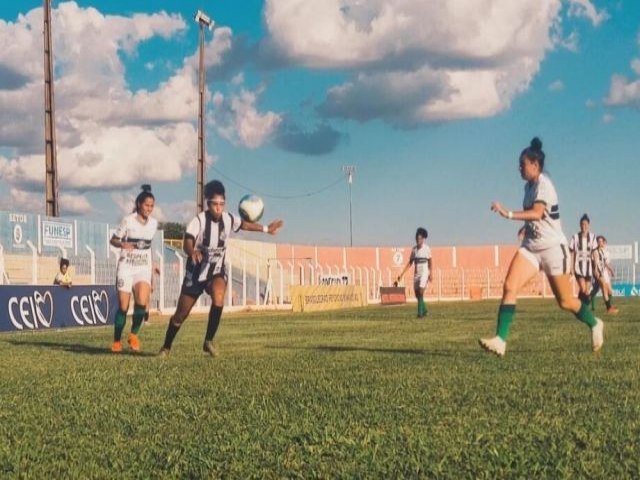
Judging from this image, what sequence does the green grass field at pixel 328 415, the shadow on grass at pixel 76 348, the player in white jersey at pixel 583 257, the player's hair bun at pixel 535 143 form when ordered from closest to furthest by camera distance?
the green grass field at pixel 328 415
the player's hair bun at pixel 535 143
the shadow on grass at pixel 76 348
the player in white jersey at pixel 583 257

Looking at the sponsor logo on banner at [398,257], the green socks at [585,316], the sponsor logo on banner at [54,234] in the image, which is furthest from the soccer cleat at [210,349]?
the sponsor logo on banner at [398,257]

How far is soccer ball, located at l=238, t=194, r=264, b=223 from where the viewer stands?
11.7m

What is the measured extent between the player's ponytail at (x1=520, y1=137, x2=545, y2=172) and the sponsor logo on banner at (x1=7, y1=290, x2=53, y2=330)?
43.9 ft

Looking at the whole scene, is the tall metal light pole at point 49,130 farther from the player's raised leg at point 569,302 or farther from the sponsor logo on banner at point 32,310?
the player's raised leg at point 569,302

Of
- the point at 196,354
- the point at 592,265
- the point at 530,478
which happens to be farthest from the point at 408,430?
the point at 592,265

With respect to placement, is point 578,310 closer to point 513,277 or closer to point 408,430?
point 513,277

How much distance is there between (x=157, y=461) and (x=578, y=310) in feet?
22.8

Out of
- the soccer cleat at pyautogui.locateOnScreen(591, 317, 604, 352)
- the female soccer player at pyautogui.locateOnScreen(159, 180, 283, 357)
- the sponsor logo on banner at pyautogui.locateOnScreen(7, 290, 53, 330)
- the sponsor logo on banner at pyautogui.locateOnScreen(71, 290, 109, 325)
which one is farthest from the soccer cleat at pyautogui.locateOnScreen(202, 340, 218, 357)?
the sponsor logo on banner at pyautogui.locateOnScreen(71, 290, 109, 325)

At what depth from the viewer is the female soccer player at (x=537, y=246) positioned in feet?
33.1

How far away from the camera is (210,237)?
11.1m

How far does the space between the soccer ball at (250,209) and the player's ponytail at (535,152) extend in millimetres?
3273

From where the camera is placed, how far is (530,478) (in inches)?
161

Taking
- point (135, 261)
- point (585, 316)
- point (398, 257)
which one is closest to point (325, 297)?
point (135, 261)

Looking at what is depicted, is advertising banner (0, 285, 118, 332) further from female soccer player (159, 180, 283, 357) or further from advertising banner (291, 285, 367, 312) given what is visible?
advertising banner (291, 285, 367, 312)
